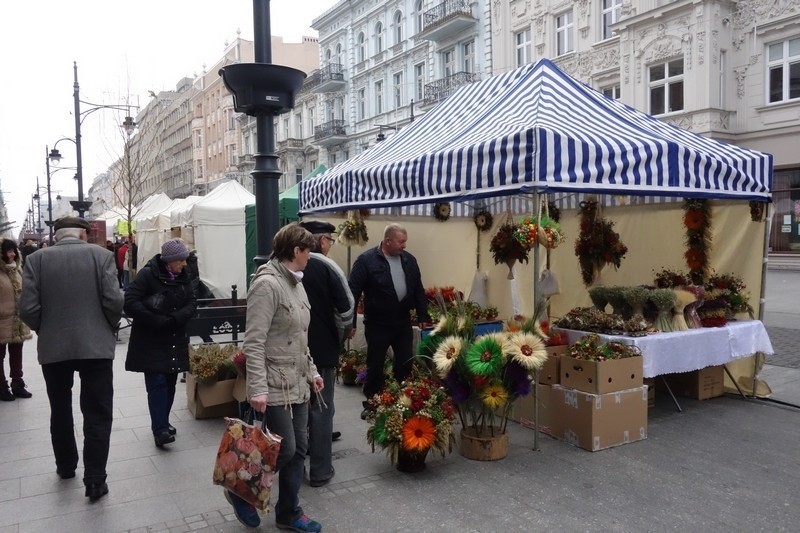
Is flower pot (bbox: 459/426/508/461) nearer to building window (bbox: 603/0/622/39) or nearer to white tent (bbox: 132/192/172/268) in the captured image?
white tent (bbox: 132/192/172/268)

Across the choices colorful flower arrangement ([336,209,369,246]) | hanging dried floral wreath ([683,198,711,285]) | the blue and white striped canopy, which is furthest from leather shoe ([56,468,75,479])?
hanging dried floral wreath ([683,198,711,285])

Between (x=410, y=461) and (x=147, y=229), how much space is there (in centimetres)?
2019

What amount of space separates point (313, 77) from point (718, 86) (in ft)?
80.3

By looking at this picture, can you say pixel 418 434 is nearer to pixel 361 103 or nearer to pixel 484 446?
pixel 484 446

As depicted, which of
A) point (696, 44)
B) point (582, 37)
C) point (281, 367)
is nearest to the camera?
point (281, 367)

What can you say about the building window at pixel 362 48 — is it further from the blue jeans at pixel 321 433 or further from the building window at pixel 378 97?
the blue jeans at pixel 321 433

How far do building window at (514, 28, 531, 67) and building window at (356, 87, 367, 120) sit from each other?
1180 cm

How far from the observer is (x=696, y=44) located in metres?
20.4

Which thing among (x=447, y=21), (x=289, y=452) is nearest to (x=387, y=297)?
(x=289, y=452)

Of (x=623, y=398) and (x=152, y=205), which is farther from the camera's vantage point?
(x=152, y=205)

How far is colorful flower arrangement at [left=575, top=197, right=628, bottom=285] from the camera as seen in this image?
7.66 metres

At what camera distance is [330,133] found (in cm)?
3697

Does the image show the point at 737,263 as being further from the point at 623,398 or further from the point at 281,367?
the point at 281,367

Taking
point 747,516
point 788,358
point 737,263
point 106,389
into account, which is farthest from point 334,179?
point 788,358
